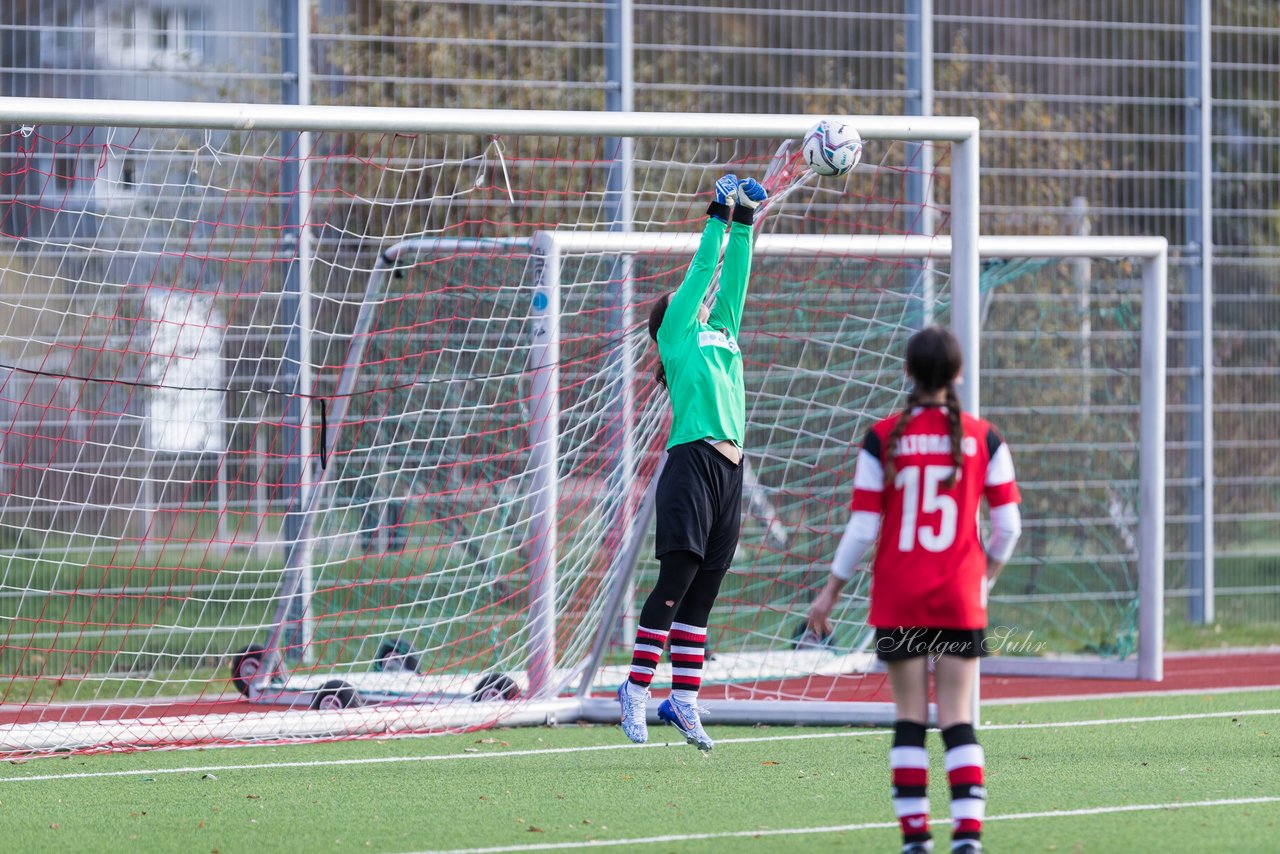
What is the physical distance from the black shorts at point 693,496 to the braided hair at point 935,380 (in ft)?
5.72

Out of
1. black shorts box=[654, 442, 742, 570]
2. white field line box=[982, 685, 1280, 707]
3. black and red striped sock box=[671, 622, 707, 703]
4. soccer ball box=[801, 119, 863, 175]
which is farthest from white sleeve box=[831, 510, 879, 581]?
white field line box=[982, 685, 1280, 707]

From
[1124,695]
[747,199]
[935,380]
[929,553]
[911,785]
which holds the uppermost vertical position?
[747,199]

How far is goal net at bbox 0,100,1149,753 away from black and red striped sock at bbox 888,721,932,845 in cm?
300

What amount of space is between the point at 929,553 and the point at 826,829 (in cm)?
120

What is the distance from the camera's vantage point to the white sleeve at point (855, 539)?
441 cm

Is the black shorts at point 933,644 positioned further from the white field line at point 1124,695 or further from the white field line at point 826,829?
the white field line at point 1124,695

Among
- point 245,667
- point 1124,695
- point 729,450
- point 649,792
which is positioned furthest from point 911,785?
point 245,667

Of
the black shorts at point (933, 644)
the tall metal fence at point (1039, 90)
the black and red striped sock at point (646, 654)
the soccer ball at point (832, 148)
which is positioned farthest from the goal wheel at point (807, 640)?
the black shorts at point (933, 644)

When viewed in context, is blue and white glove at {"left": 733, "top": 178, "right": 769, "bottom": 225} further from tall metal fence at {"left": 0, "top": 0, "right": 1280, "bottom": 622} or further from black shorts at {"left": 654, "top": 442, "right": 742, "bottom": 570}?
tall metal fence at {"left": 0, "top": 0, "right": 1280, "bottom": 622}

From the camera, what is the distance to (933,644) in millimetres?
4504

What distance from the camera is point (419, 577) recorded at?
28.4 ft

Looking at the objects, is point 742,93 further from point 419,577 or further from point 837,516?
point 419,577

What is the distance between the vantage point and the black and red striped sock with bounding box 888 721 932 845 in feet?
14.3

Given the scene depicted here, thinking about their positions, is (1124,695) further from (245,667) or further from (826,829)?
(245,667)
